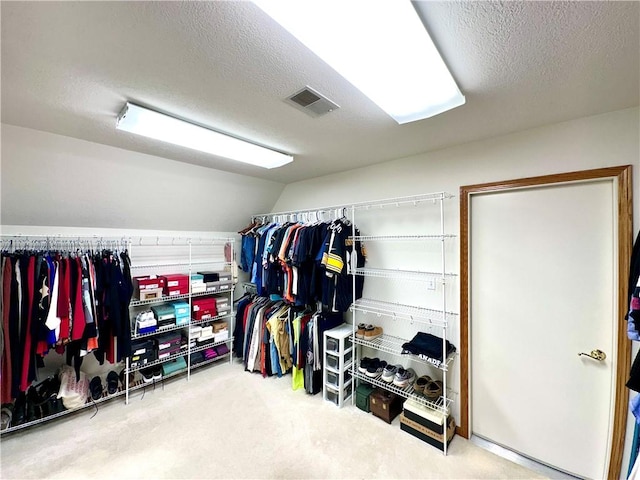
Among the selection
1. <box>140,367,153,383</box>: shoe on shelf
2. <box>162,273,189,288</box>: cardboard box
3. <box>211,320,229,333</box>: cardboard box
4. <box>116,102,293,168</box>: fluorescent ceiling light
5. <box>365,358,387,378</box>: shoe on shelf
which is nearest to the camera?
<box>116,102,293,168</box>: fluorescent ceiling light

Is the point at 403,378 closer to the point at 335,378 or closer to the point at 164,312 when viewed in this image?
the point at 335,378

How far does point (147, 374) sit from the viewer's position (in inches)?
113

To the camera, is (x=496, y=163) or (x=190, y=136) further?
(x=496, y=163)

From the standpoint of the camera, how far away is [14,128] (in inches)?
70.4

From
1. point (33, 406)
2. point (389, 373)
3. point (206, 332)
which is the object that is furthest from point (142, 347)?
point (389, 373)

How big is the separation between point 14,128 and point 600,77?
3515 mm

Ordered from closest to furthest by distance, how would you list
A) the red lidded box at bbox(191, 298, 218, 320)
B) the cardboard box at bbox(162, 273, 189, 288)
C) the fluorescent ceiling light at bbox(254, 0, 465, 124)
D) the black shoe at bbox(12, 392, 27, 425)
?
the fluorescent ceiling light at bbox(254, 0, 465, 124)
the black shoe at bbox(12, 392, 27, 425)
the cardboard box at bbox(162, 273, 189, 288)
the red lidded box at bbox(191, 298, 218, 320)

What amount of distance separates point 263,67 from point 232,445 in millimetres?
2624

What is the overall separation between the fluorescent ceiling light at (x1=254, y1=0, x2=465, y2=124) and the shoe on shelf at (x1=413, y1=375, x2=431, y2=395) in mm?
2186

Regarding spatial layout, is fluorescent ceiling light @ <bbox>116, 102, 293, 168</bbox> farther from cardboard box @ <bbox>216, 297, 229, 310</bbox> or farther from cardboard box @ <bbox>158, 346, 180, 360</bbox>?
cardboard box @ <bbox>158, 346, 180, 360</bbox>

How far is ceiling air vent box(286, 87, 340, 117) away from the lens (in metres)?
1.40

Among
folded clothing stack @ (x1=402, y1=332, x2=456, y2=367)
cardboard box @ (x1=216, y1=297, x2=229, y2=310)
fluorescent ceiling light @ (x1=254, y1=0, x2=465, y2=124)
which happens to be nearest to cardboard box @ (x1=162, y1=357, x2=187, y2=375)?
cardboard box @ (x1=216, y1=297, x2=229, y2=310)

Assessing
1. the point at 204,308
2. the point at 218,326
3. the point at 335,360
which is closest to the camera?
the point at 335,360

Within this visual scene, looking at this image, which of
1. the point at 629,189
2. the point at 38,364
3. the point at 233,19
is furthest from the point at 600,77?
the point at 38,364
